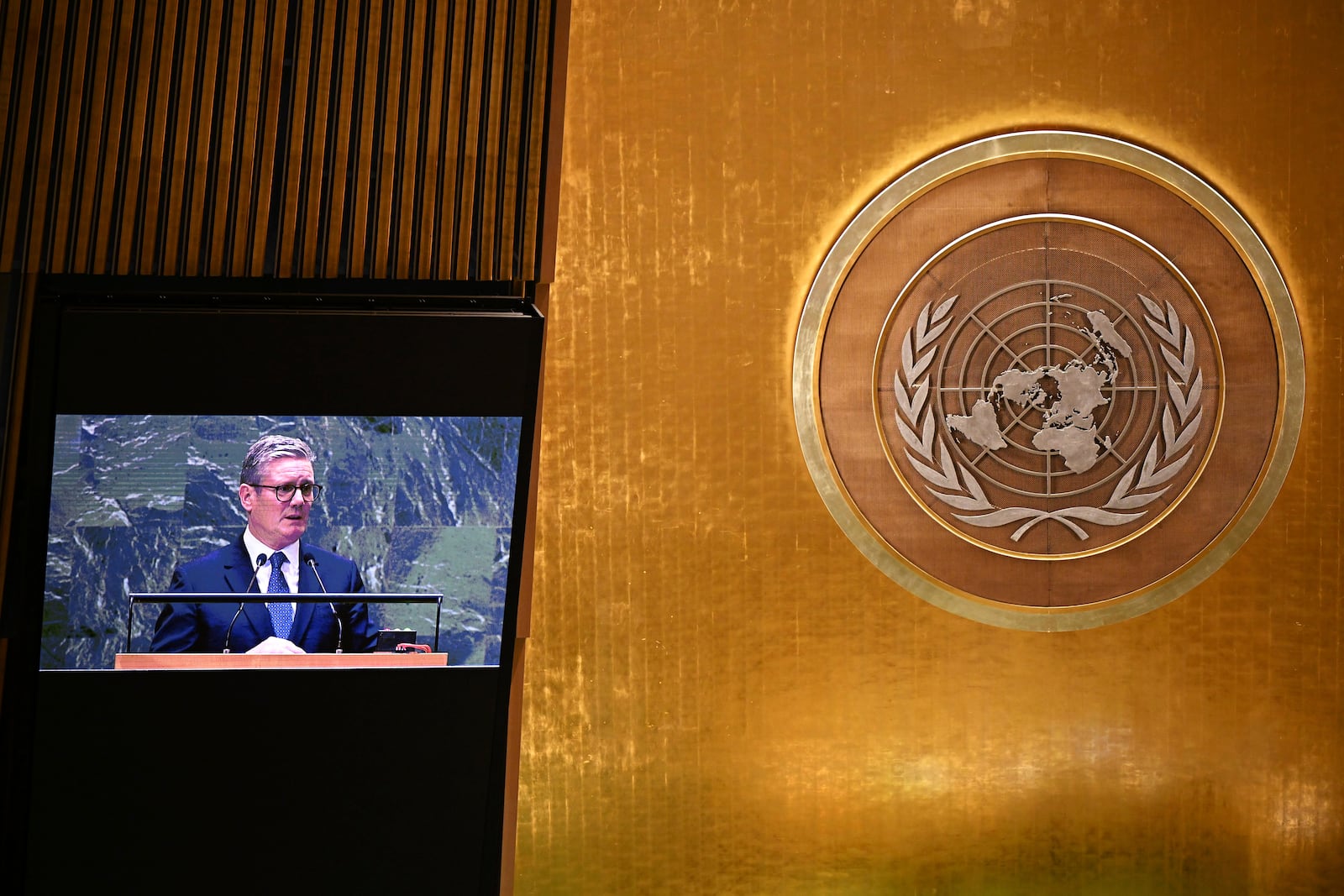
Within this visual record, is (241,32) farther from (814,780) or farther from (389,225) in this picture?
(814,780)

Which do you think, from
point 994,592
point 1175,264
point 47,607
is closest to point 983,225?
point 1175,264

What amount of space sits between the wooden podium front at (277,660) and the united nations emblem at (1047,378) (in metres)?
1.26

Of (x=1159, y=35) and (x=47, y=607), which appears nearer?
(x=47, y=607)

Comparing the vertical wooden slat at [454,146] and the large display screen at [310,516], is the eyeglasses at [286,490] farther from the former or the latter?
the vertical wooden slat at [454,146]

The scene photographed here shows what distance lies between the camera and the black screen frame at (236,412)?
8.86ft

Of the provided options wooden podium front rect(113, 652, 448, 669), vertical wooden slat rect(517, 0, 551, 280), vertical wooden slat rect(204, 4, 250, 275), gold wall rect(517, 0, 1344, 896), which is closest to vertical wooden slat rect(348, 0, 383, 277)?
vertical wooden slat rect(204, 4, 250, 275)

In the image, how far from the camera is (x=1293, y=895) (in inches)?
115

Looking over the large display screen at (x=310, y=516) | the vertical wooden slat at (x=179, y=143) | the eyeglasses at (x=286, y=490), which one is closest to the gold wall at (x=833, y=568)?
the large display screen at (x=310, y=516)

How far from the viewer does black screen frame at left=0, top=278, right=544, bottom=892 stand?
270cm

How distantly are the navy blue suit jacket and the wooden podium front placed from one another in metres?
0.02

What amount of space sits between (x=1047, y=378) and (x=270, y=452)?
2209 mm

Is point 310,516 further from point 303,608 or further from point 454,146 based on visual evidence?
point 454,146

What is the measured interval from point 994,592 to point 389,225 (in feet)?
6.69

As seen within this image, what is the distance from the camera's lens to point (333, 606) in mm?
2766
